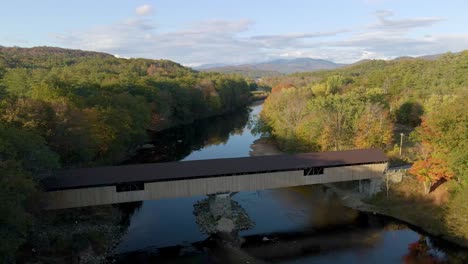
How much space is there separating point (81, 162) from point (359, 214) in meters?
24.6

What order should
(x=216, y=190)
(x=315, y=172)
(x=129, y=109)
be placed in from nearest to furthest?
(x=216, y=190) → (x=315, y=172) → (x=129, y=109)

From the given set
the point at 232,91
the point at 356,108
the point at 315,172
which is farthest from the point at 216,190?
the point at 232,91

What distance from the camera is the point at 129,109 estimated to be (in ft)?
168

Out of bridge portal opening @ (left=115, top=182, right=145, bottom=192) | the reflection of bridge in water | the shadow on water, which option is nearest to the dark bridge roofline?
the reflection of bridge in water

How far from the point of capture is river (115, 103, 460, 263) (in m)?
24.8

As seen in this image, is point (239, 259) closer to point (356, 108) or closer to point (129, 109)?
point (356, 108)

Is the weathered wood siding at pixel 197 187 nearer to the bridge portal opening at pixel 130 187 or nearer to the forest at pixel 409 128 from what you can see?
the bridge portal opening at pixel 130 187

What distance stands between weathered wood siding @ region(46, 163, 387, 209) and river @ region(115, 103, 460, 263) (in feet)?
9.56

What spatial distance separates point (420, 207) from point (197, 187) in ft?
59.2

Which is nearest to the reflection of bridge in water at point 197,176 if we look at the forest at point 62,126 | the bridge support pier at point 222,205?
the bridge support pier at point 222,205

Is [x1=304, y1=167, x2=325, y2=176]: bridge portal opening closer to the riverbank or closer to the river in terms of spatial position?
the river

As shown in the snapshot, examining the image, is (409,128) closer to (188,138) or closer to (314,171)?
(188,138)

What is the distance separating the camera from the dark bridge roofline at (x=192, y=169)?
26109 mm

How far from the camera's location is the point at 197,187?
91.2 ft
